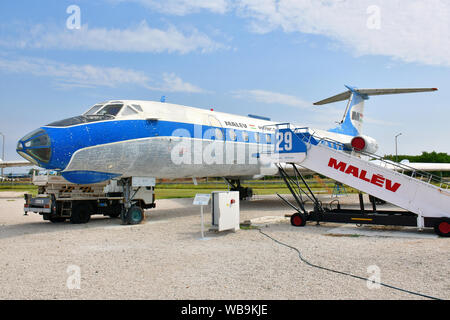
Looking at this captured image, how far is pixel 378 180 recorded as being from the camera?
10211 mm

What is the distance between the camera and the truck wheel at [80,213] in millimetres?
13203

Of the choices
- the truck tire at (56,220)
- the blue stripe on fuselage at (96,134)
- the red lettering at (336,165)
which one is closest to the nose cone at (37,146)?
the blue stripe on fuselage at (96,134)

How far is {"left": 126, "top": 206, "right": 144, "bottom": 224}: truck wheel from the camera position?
1259 centimetres

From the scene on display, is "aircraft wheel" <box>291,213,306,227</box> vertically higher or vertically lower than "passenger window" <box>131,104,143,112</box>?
lower

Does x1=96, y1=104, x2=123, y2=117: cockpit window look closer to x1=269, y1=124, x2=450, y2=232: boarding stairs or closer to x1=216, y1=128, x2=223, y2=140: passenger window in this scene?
x1=216, y1=128, x2=223, y2=140: passenger window

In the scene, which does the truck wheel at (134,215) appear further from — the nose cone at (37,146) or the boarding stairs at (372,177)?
the boarding stairs at (372,177)

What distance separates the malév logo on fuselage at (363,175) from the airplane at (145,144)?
132 centimetres

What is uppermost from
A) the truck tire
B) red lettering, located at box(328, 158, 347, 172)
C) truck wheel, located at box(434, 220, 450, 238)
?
red lettering, located at box(328, 158, 347, 172)

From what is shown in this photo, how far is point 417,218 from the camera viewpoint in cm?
973

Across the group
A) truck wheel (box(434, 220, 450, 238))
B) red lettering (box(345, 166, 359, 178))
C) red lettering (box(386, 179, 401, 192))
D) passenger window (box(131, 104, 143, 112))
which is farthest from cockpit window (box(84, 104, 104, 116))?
truck wheel (box(434, 220, 450, 238))

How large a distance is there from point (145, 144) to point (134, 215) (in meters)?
2.69

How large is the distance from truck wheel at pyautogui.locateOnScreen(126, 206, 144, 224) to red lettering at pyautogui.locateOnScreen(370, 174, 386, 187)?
786 cm

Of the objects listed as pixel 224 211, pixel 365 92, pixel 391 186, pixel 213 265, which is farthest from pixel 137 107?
pixel 365 92
